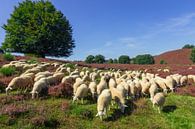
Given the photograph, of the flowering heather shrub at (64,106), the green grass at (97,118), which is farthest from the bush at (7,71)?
the flowering heather shrub at (64,106)

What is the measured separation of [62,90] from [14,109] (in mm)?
3875

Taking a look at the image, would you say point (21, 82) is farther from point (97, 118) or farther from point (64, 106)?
point (97, 118)

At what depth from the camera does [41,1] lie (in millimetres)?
57031

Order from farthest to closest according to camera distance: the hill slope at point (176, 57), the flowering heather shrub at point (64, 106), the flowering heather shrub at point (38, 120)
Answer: the hill slope at point (176, 57) < the flowering heather shrub at point (64, 106) < the flowering heather shrub at point (38, 120)

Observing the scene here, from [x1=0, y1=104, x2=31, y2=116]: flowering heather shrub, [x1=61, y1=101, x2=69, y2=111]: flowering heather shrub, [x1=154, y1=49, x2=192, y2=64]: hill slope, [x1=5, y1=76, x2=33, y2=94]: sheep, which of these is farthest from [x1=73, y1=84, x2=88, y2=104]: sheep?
[x1=154, y1=49, x2=192, y2=64]: hill slope

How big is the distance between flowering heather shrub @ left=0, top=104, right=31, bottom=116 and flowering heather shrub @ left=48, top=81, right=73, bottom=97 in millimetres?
2534

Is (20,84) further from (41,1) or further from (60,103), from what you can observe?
(41,1)

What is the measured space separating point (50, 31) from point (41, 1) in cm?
840

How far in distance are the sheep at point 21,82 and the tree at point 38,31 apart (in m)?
35.0

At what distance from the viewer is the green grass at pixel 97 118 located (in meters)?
12.9

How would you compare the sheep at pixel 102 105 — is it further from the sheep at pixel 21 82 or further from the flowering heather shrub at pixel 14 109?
the sheep at pixel 21 82

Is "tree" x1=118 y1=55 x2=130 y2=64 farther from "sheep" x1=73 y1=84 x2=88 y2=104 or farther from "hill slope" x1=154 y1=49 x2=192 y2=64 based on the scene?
"sheep" x1=73 y1=84 x2=88 y2=104

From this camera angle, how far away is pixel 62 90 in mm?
16953

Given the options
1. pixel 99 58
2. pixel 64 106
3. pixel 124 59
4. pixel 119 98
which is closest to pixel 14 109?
pixel 64 106
